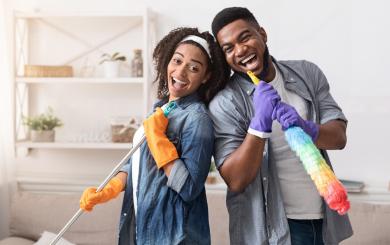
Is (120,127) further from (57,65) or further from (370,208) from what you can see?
(370,208)

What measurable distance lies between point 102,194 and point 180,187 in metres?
0.31

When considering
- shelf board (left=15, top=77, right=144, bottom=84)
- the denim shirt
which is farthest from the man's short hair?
shelf board (left=15, top=77, right=144, bottom=84)

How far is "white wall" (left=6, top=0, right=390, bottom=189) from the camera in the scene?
3.20 m

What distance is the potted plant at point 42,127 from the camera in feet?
10.9

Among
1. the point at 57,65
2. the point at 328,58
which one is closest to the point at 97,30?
the point at 57,65

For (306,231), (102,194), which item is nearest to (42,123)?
(102,194)

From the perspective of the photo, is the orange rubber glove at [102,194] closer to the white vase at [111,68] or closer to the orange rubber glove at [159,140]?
the orange rubber glove at [159,140]

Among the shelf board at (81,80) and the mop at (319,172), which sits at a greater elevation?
the shelf board at (81,80)

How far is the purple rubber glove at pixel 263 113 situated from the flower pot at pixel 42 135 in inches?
79.7

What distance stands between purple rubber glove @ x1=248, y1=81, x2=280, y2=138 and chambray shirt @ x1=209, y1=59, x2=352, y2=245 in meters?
0.10

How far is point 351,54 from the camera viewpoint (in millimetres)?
3230

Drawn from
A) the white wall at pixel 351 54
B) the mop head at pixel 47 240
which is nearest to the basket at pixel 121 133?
the mop head at pixel 47 240

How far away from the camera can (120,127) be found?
10.8 feet

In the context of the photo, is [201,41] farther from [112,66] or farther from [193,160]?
[112,66]
